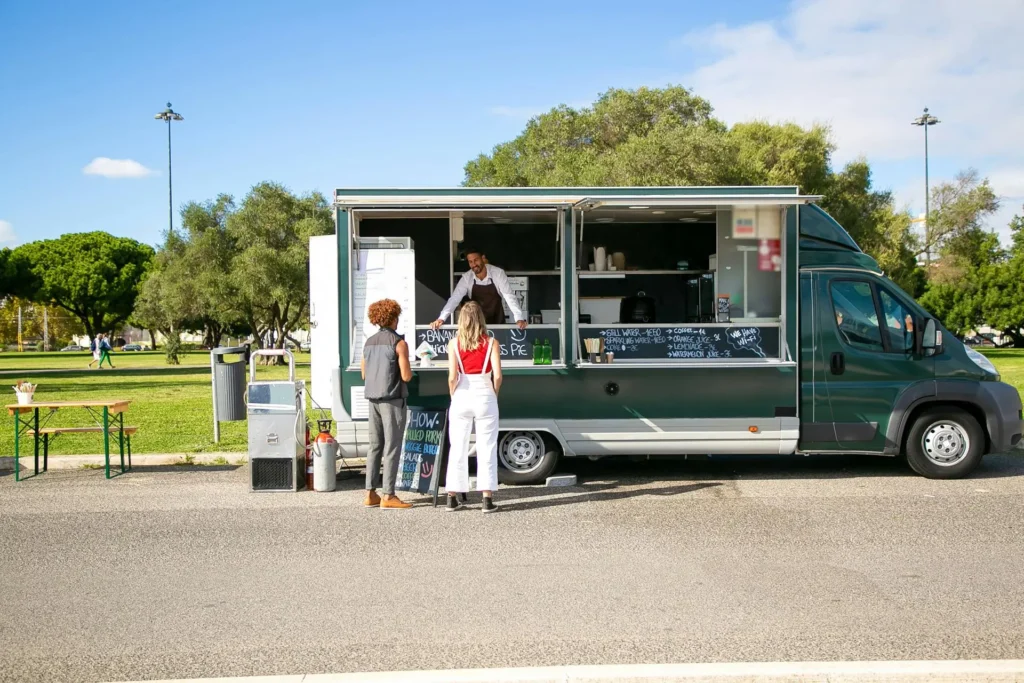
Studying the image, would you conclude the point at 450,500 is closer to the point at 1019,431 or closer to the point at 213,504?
the point at 213,504

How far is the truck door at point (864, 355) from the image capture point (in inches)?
365

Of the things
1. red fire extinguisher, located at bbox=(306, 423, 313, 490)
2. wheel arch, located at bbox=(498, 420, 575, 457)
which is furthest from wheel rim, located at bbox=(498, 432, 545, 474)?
red fire extinguisher, located at bbox=(306, 423, 313, 490)

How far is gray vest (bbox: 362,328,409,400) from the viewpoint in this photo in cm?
816

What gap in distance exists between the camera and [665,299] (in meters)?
12.8

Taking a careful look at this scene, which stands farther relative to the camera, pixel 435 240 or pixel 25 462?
pixel 435 240

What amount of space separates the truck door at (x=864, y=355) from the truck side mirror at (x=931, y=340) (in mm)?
93

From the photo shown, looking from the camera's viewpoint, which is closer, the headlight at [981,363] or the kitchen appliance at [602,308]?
the headlight at [981,363]

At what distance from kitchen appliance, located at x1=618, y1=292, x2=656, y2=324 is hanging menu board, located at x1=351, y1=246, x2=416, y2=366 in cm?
340

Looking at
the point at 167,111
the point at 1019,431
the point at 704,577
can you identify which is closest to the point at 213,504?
the point at 704,577

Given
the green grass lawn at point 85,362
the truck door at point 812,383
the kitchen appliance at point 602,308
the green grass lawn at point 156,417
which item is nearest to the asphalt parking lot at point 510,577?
the truck door at point 812,383

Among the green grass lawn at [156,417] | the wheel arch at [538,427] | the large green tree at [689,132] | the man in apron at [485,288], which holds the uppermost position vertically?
the large green tree at [689,132]

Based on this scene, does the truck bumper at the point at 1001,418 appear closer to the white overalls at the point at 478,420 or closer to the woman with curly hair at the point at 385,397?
the white overalls at the point at 478,420

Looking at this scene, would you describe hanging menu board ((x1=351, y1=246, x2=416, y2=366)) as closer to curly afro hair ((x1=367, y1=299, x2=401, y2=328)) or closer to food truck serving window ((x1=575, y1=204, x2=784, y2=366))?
curly afro hair ((x1=367, y1=299, x2=401, y2=328))

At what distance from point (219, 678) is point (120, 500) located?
16.3 ft
